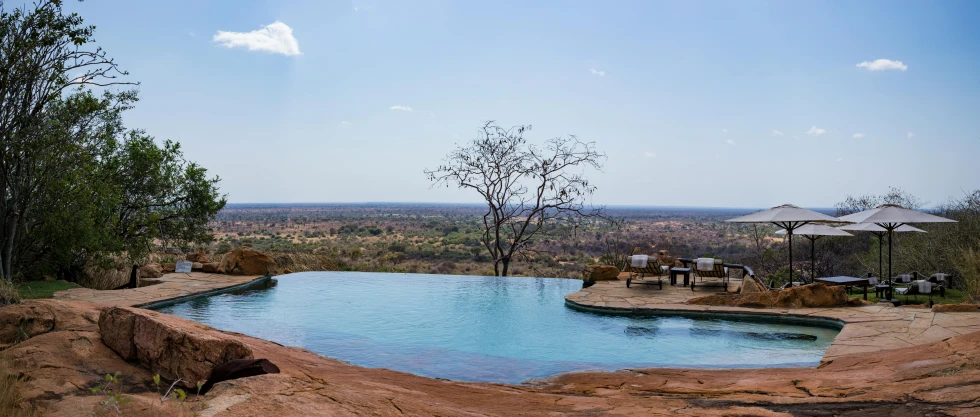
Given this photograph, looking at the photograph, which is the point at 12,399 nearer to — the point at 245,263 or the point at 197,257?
the point at 245,263

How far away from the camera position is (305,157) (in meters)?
37.2

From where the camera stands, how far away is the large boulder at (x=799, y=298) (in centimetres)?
949

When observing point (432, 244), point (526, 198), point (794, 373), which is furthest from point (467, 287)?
point (432, 244)

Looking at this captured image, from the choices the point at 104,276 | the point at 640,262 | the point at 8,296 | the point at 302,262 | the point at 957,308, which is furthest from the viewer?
the point at 302,262

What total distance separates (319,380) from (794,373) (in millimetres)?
4441

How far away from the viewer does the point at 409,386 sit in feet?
17.1

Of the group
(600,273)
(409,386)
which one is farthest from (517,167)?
(409,386)

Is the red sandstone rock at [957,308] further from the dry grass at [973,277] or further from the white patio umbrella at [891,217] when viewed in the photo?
Result: the white patio umbrella at [891,217]

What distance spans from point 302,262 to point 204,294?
503 cm

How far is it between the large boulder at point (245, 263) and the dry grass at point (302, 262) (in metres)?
0.91

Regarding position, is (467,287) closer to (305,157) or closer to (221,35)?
(221,35)

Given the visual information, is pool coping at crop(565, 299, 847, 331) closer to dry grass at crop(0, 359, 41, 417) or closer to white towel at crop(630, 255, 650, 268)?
white towel at crop(630, 255, 650, 268)

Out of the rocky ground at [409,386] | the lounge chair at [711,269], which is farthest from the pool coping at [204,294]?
the lounge chair at [711,269]

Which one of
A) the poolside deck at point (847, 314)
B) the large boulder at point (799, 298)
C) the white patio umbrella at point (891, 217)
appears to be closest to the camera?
the poolside deck at point (847, 314)
